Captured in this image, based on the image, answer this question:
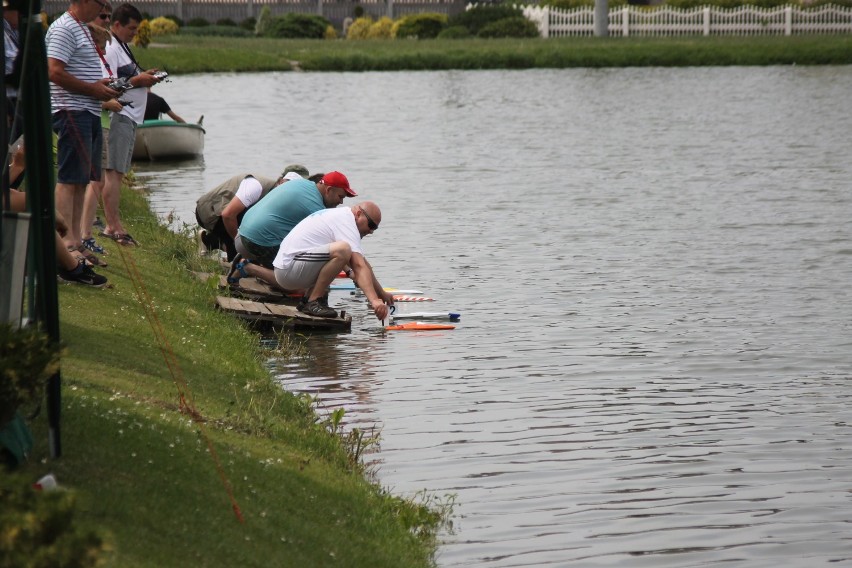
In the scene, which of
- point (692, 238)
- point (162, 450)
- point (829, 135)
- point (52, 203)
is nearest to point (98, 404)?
point (162, 450)

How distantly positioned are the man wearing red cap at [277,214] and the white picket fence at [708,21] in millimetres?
49624

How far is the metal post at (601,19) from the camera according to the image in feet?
194

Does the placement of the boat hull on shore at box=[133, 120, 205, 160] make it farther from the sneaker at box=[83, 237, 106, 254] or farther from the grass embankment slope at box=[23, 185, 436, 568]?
the grass embankment slope at box=[23, 185, 436, 568]

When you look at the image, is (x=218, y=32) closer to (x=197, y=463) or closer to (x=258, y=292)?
(x=258, y=292)

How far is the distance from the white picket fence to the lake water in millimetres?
31353

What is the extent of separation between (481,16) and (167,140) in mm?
39315

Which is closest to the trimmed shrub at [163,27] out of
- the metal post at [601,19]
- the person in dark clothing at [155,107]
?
the metal post at [601,19]

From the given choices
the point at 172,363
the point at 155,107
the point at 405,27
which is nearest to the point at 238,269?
the point at 172,363

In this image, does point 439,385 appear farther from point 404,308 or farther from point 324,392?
point 404,308

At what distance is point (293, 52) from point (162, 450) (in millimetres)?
47266

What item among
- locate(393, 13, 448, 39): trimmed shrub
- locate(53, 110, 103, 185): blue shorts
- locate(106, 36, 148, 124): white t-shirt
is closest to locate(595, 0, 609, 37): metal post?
locate(393, 13, 448, 39): trimmed shrub

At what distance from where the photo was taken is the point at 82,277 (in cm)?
1045

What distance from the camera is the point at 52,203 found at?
21.0 feet

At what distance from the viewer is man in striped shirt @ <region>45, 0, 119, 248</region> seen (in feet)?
34.9
